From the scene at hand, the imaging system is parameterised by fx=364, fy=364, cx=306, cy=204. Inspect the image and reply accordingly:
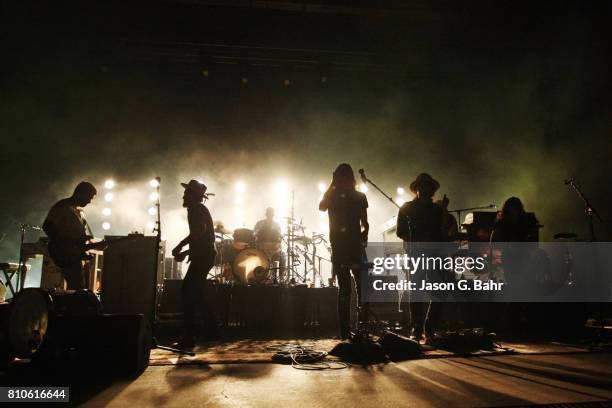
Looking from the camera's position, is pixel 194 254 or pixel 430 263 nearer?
pixel 194 254

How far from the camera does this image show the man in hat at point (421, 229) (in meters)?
4.45

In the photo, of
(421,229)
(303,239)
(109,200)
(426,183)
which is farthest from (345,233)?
(109,200)

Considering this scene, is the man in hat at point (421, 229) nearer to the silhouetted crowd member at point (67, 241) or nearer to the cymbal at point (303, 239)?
the silhouetted crowd member at point (67, 241)

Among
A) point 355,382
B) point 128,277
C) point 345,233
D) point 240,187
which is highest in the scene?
point 240,187

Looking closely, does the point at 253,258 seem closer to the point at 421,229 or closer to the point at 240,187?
the point at 421,229

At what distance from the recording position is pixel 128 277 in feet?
20.3

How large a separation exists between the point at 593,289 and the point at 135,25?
10.5 m

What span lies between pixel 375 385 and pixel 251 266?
550cm

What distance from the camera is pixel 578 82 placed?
7.77 meters

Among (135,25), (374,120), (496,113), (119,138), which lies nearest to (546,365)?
(496,113)

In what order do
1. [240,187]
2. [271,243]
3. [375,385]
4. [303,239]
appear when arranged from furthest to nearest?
[240,187], [303,239], [271,243], [375,385]

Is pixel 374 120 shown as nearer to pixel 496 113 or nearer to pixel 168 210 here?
pixel 496 113

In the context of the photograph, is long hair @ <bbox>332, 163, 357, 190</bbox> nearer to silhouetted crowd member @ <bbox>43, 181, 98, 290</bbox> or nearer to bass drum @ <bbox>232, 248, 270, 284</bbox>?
silhouetted crowd member @ <bbox>43, 181, 98, 290</bbox>

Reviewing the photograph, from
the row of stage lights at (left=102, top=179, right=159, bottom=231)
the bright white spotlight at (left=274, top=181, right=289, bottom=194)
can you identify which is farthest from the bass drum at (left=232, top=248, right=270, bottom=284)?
the row of stage lights at (left=102, top=179, right=159, bottom=231)
